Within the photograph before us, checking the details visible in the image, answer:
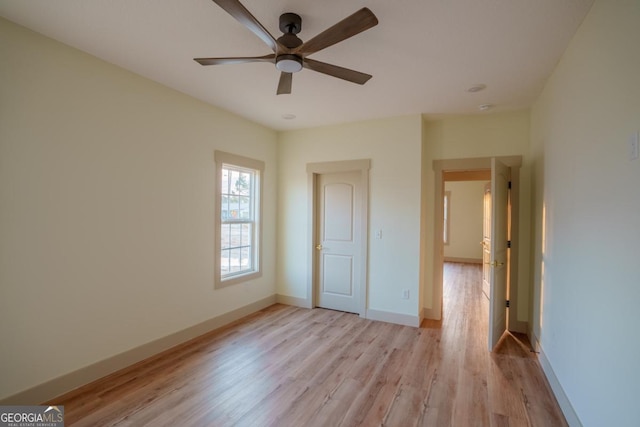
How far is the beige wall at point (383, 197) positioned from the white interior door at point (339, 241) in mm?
232

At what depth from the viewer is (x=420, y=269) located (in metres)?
3.98

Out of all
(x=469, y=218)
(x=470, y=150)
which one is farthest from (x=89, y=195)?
(x=469, y=218)

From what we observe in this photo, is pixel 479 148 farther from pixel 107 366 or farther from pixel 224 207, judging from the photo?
pixel 107 366

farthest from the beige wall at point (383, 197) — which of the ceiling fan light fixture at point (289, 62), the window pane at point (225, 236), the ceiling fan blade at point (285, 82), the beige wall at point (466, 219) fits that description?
the beige wall at point (466, 219)

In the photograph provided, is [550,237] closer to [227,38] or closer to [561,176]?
[561,176]

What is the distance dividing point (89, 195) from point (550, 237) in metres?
4.11

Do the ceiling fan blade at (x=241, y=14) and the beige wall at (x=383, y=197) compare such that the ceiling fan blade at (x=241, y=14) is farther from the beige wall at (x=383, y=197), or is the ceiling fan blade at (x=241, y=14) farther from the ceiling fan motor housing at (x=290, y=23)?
the beige wall at (x=383, y=197)

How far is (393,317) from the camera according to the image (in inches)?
161

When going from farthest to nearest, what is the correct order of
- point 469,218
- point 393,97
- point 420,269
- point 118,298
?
point 469,218 → point 420,269 → point 393,97 → point 118,298

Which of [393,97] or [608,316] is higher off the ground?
[393,97]

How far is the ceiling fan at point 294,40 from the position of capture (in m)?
1.63

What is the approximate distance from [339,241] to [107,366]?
3.04m

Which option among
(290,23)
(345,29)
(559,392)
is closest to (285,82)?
(290,23)

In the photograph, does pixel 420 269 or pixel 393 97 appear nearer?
pixel 393 97
